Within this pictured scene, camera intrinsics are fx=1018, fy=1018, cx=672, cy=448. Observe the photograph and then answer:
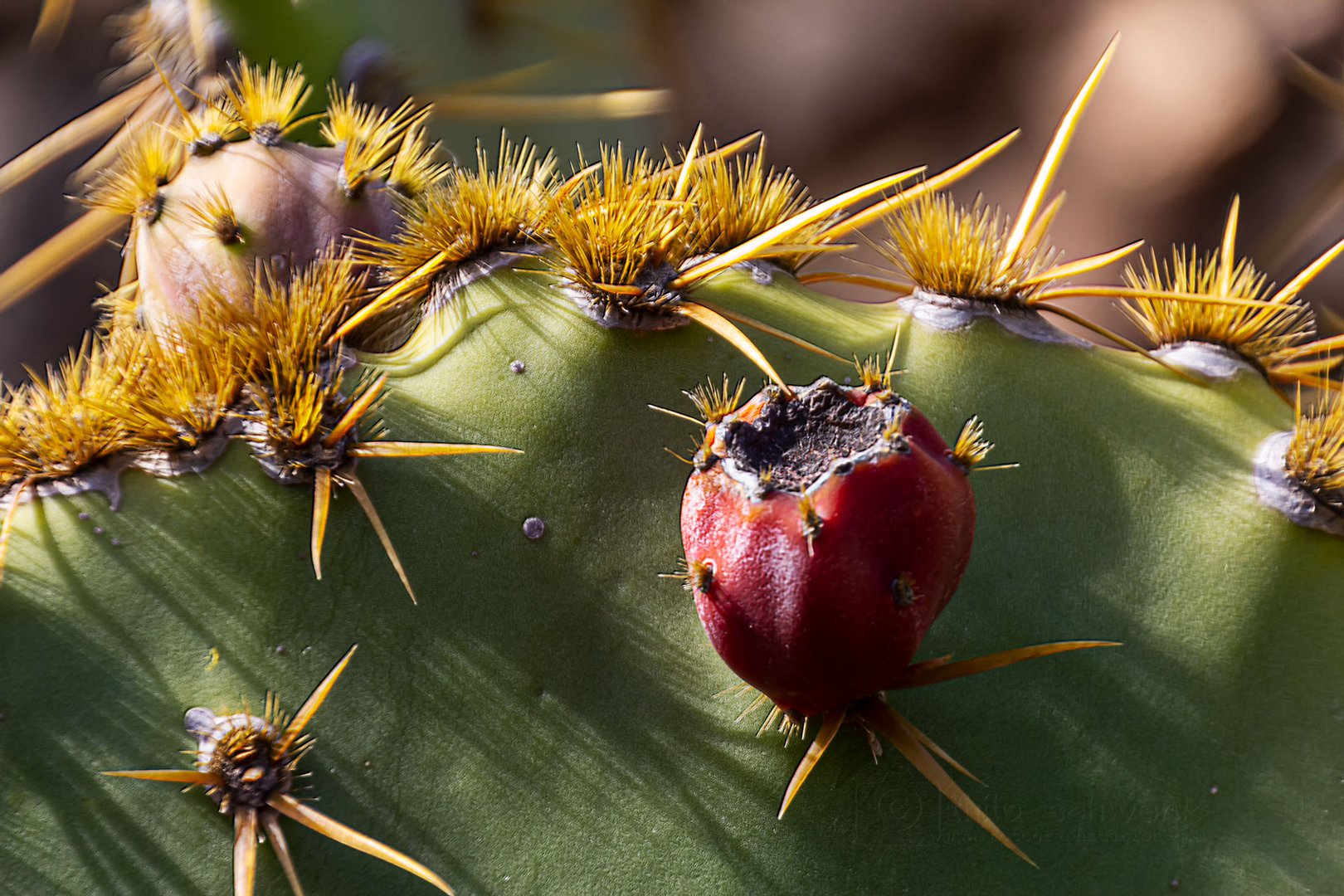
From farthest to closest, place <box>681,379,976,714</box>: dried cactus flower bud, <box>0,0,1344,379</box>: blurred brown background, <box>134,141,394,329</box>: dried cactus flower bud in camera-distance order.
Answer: <box>0,0,1344,379</box>: blurred brown background → <box>134,141,394,329</box>: dried cactus flower bud → <box>681,379,976,714</box>: dried cactus flower bud

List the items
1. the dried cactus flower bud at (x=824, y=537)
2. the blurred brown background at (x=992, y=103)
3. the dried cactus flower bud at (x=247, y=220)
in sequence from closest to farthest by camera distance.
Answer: the dried cactus flower bud at (x=824, y=537) < the dried cactus flower bud at (x=247, y=220) < the blurred brown background at (x=992, y=103)

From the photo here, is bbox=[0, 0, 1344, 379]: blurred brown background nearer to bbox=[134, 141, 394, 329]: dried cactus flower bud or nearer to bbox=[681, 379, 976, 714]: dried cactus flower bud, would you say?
bbox=[134, 141, 394, 329]: dried cactus flower bud

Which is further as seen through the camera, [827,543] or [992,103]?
[992,103]

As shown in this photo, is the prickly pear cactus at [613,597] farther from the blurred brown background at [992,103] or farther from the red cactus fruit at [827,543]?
the blurred brown background at [992,103]

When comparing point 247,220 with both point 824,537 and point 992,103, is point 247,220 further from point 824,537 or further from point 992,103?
point 992,103

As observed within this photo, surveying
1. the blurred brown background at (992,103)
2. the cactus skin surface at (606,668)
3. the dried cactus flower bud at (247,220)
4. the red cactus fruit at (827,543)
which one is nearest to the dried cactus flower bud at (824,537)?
the red cactus fruit at (827,543)

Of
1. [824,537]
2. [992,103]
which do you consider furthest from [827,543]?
[992,103]

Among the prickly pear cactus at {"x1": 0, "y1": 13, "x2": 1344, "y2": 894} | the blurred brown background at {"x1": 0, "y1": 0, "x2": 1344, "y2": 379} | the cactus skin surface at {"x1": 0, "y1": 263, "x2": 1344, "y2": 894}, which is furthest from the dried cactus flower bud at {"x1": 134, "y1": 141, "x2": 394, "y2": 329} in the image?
the blurred brown background at {"x1": 0, "y1": 0, "x2": 1344, "y2": 379}
